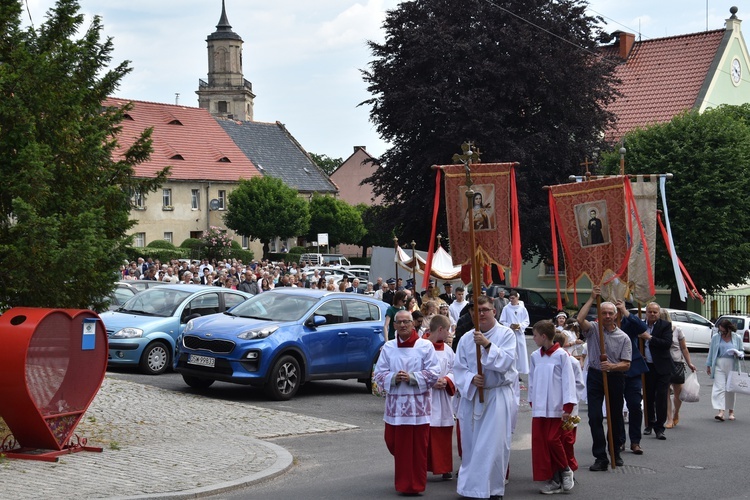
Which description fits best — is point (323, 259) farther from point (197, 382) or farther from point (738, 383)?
point (738, 383)

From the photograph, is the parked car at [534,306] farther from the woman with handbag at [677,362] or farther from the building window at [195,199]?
the building window at [195,199]

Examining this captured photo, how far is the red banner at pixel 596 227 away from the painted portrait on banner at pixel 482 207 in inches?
41.8

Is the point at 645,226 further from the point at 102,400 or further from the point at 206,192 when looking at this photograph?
the point at 206,192

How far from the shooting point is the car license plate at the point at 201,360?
53.0 ft

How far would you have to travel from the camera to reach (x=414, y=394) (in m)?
10.1

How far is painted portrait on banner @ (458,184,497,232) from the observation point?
40.6 ft

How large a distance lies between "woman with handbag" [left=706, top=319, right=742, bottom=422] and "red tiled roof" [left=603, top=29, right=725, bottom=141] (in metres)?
34.9

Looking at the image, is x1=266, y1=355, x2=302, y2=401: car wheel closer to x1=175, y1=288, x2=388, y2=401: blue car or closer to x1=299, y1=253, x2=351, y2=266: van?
x1=175, y1=288, x2=388, y2=401: blue car

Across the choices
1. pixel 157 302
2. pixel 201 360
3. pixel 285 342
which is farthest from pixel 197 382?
pixel 157 302

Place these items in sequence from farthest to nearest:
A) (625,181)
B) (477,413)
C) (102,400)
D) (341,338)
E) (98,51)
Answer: (341,338)
(102,400)
(625,181)
(98,51)
(477,413)

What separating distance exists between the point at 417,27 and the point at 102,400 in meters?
27.0

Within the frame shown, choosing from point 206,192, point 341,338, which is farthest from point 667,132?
point 206,192

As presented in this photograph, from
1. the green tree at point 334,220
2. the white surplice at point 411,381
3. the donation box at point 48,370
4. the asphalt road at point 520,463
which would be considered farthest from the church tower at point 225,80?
the white surplice at point 411,381

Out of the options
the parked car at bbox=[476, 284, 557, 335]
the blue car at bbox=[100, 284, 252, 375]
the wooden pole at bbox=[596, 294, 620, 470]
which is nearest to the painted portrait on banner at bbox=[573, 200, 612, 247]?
the wooden pole at bbox=[596, 294, 620, 470]
